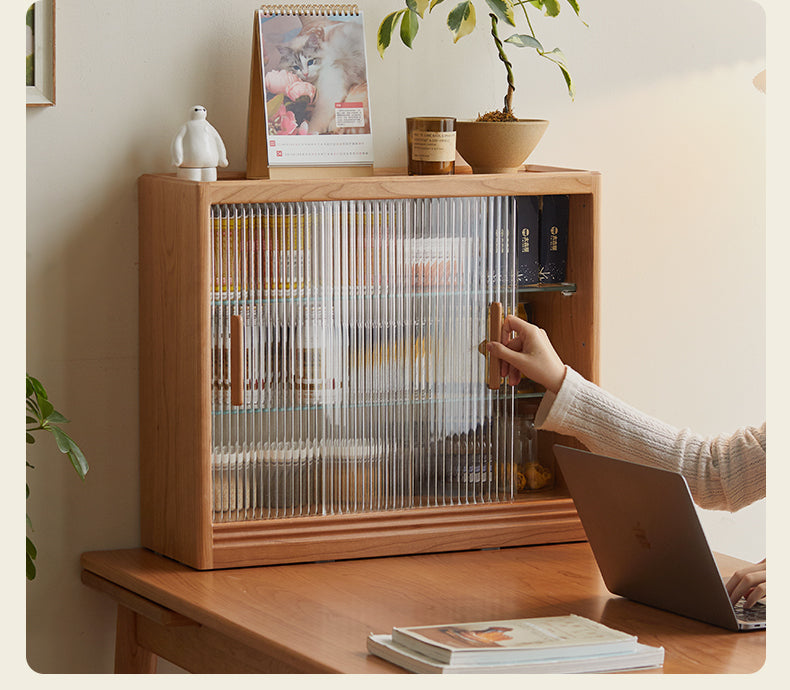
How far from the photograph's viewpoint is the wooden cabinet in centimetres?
219

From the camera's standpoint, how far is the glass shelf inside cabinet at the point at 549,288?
7.91 feet

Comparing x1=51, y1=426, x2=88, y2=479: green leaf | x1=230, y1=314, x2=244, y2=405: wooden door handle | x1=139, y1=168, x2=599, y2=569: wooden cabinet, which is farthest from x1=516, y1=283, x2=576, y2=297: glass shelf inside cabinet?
x1=51, y1=426, x2=88, y2=479: green leaf

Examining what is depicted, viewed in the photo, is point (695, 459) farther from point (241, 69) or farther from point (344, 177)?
point (241, 69)

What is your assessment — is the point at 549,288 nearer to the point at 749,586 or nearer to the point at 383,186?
the point at 383,186

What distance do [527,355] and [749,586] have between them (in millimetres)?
602

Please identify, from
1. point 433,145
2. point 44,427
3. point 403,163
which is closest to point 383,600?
point 44,427

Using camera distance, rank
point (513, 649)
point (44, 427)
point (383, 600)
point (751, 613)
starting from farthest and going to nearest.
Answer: point (44, 427) → point (383, 600) → point (751, 613) → point (513, 649)

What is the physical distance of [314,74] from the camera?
2322 millimetres

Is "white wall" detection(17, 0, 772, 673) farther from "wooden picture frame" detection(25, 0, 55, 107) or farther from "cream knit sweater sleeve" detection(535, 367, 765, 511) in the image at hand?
"cream knit sweater sleeve" detection(535, 367, 765, 511)

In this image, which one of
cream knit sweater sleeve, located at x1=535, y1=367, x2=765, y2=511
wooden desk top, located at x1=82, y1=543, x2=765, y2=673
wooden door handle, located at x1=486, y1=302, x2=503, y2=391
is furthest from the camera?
wooden door handle, located at x1=486, y1=302, x2=503, y2=391

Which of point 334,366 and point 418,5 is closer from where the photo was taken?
point 334,366

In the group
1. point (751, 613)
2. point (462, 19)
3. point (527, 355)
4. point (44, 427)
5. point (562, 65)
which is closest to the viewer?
point (751, 613)

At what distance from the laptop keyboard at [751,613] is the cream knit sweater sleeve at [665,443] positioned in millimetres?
192

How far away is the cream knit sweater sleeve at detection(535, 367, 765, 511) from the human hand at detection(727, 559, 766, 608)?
160 mm
